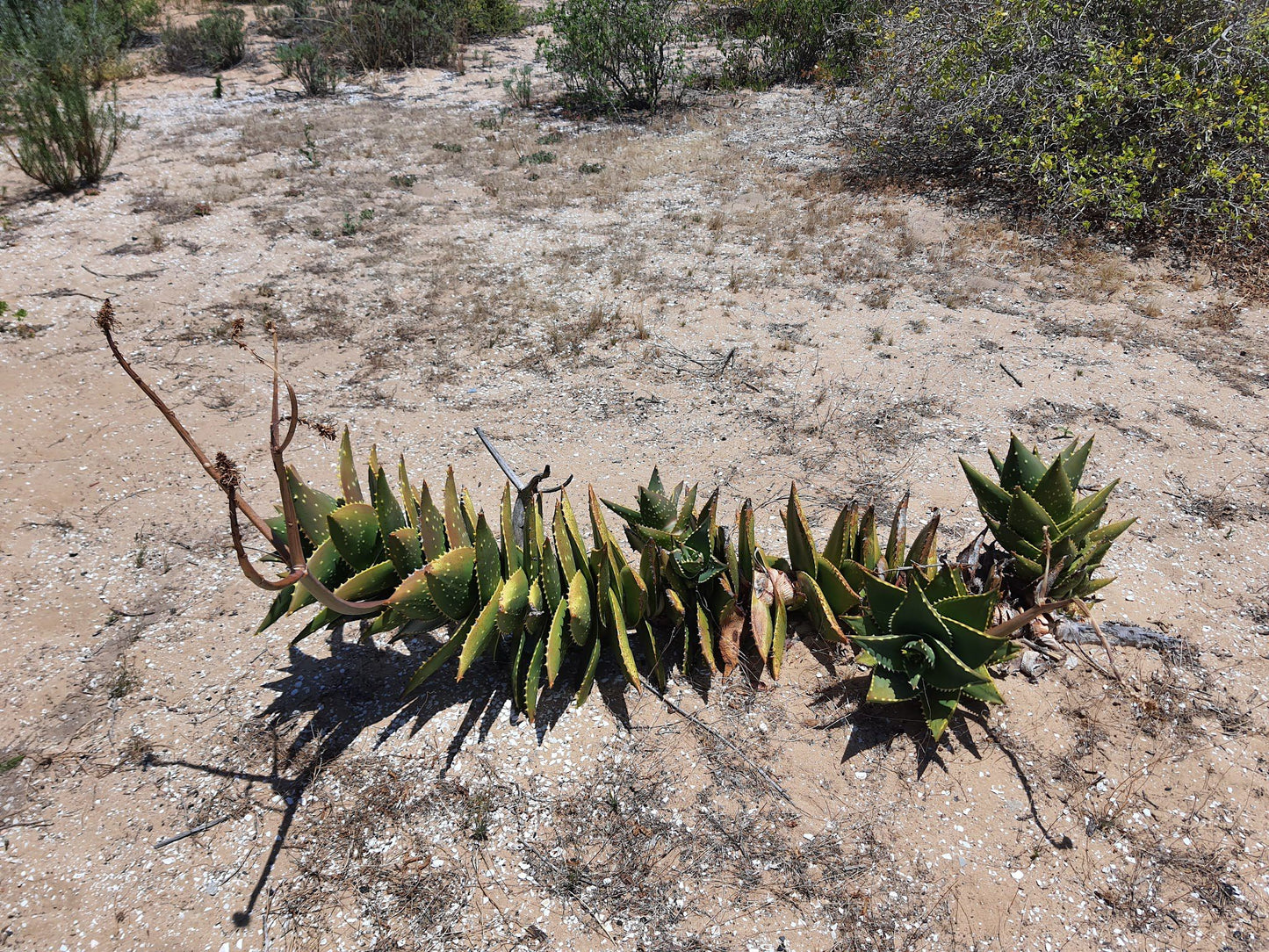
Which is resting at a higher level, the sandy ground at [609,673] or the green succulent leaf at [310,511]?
the green succulent leaf at [310,511]

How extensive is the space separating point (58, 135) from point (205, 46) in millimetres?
7436

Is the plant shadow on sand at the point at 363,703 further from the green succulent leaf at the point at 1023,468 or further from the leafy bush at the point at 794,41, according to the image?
the leafy bush at the point at 794,41

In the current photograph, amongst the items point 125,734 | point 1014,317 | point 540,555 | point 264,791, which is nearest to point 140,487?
point 125,734

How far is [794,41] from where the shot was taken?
12.9 meters

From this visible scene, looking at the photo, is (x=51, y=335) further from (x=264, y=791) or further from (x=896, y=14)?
(x=896, y=14)

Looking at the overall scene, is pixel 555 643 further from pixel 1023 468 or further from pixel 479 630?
pixel 1023 468

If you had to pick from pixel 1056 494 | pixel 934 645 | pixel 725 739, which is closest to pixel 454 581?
pixel 725 739

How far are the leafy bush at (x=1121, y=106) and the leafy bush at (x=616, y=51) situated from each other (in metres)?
4.73

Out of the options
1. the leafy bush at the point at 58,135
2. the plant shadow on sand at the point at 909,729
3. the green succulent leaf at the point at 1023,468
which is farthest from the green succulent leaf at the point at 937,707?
the leafy bush at the point at 58,135

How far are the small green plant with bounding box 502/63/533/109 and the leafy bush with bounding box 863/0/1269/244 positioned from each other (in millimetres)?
6455

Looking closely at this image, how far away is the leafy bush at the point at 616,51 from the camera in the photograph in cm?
1165

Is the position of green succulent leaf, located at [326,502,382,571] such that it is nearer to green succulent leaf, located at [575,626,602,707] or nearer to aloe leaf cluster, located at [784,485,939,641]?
green succulent leaf, located at [575,626,602,707]

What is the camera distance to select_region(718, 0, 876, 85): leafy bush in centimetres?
1233

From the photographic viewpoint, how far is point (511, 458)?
4668 millimetres
